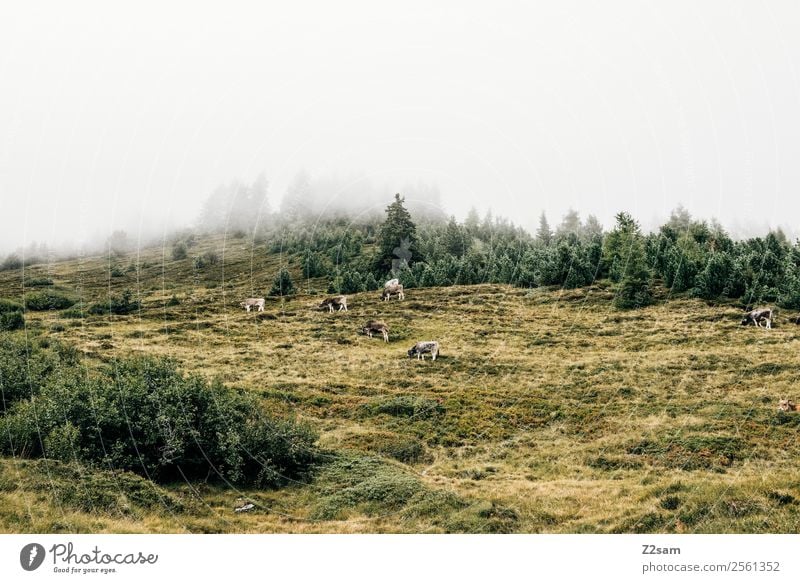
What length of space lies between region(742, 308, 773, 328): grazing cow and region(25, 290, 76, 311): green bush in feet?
183

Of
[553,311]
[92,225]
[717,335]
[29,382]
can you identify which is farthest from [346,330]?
[92,225]

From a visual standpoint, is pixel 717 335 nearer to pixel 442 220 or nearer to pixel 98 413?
pixel 98 413

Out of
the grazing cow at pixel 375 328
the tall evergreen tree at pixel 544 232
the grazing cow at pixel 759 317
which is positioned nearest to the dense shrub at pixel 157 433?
the grazing cow at pixel 375 328

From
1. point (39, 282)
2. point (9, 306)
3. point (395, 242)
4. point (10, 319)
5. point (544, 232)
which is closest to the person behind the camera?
point (10, 319)

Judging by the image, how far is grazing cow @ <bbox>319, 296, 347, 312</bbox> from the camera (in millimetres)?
49219

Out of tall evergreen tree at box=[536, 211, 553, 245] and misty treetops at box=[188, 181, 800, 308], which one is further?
tall evergreen tree at box=[536, 211, 553, 245]

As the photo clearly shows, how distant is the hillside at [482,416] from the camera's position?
15.3 m

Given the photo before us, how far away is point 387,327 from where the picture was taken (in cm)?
4088

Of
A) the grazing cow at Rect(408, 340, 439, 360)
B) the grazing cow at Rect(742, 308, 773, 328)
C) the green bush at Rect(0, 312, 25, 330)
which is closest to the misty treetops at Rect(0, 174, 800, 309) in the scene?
the grazing cow at Rect(742, 308, 773, 328)

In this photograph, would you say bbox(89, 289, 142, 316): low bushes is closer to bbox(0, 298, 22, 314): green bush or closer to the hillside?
the hillside

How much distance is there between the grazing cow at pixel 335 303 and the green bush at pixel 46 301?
2467 cm

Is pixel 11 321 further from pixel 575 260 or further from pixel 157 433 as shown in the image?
pixel 575 260

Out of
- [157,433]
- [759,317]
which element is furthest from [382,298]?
[157,433]

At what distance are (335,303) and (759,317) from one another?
31052mm
